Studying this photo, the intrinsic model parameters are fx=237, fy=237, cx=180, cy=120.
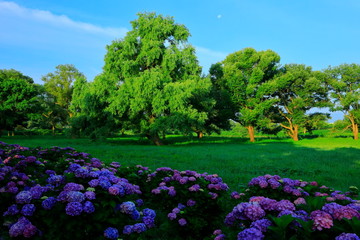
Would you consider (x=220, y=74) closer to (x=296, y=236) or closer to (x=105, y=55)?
(x=105, y=55)

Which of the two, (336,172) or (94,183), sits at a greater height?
(94,183)

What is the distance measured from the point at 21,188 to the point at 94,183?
70.8 inches

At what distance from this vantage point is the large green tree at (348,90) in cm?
3778

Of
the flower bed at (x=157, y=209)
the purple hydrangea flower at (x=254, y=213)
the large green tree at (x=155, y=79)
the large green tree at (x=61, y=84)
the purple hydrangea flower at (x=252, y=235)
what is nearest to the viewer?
the purple hydrangea flower at (x=252, y=235)

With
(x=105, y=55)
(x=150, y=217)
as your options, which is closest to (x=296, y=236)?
(x=150, y=217)

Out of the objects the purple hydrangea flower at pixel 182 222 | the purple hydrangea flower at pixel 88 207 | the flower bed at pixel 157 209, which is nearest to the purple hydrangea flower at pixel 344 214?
the flower bed at pixel 157 209

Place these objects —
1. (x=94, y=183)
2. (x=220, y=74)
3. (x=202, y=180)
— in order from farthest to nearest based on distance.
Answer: (x=220, y=74) → (x=202, y=180) → (x=94, y=183)

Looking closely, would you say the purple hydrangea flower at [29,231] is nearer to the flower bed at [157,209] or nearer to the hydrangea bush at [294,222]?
the flower bed at [157,209]

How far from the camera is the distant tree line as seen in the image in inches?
991

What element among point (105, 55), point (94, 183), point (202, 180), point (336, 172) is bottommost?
point (336, 172)

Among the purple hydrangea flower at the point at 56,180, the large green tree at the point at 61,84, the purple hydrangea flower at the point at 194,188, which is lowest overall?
the purple hydrangea flower at the point at 194,188

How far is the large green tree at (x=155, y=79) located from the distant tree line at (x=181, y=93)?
0.35 ft

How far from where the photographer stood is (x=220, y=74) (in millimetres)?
38906

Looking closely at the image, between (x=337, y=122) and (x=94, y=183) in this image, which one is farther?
(x=337, y=122)
